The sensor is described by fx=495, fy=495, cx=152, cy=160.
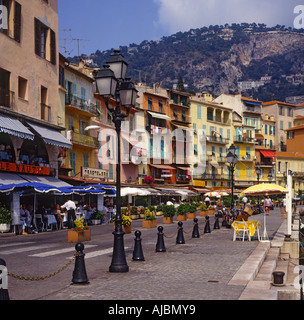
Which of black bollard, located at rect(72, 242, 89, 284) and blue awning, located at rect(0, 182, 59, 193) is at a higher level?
blue awning, located at rect(0, 182, 59, 193)

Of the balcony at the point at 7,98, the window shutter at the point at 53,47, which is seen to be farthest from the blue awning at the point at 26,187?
the window shutter at the point at 53,47

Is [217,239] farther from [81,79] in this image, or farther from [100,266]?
[81,79]

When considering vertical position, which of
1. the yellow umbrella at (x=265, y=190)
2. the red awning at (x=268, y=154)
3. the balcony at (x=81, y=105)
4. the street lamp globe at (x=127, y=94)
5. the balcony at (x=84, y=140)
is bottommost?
the yellow umbrella at (x=265, y=190)

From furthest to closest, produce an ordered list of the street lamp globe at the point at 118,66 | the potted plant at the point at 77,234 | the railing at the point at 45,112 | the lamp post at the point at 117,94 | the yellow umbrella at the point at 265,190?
the railing at the point at 45,112 < the yellow umbrella at the point at 265,190 < the potted plant at the point at 77,234 < the street lamp globe at the point at 118,66 < the lamp post at the point at 117,94

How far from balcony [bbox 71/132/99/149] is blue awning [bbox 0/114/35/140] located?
12.9 m

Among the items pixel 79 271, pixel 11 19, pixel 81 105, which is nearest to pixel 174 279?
pixel 79 271

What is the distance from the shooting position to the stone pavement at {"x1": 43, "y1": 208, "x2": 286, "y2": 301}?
813 centimetres

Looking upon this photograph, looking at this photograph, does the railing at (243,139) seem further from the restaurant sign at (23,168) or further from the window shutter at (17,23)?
the window shutter at (17,23)

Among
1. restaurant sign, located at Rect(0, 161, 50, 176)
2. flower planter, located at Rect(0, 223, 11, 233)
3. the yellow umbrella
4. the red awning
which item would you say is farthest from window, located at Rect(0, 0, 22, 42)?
the red awning

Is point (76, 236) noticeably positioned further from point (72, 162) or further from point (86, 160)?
point (86, 160)

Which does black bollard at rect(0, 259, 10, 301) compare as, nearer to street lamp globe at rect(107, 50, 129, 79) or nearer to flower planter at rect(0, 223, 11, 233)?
street lamp globe at rect(107, 50, 129, 79)

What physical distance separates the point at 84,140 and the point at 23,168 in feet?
50.9

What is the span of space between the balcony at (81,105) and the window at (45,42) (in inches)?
302

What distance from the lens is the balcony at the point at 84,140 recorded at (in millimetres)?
40450
